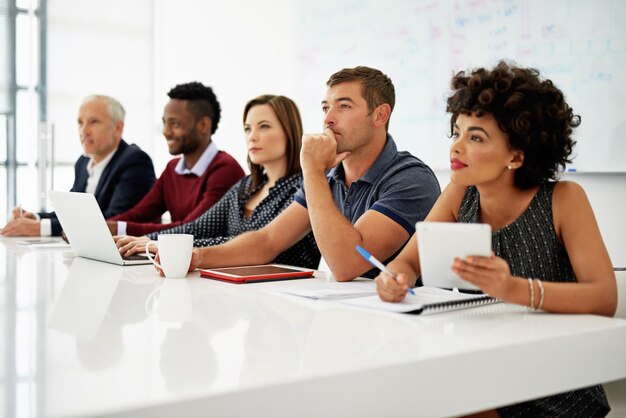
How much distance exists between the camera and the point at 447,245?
108cm

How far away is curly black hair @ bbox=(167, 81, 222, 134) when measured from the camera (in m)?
3.26

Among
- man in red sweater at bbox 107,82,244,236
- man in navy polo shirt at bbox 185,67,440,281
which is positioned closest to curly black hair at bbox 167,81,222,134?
man in red sweater at bbox 107,82,244,236

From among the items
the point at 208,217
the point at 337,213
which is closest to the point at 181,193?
the point at 208,217

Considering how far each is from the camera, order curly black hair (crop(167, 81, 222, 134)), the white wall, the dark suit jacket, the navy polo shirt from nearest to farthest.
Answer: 1. the navy polo shirt
2. curly black hair (crop(167, 81, 222, 134))
3. the dark suit jacket
4. the white wall

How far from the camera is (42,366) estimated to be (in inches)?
31.9

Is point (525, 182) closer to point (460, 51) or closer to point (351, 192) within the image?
point (351, 192)

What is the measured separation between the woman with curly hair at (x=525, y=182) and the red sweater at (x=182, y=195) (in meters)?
1.60

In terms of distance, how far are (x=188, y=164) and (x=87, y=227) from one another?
1.38 meters

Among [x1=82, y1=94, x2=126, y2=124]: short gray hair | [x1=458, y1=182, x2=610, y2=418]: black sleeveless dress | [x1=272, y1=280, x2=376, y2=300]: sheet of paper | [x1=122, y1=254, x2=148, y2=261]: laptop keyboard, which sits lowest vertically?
[x1=122, y1=254, x2=148, y2=261]: laptop keyboard

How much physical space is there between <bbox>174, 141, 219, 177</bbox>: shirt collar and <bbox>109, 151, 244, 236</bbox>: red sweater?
0.02 m

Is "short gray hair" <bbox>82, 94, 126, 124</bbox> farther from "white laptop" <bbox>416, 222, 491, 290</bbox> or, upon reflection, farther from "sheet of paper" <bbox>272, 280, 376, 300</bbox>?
"white laptop" <bbox>416, 222, 491, 290</bbox>

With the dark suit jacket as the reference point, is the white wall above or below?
above

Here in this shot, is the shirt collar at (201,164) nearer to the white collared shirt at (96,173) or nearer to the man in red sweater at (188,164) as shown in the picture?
the man in red sweater at (188,164)

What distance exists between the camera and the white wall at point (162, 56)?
4.81m
